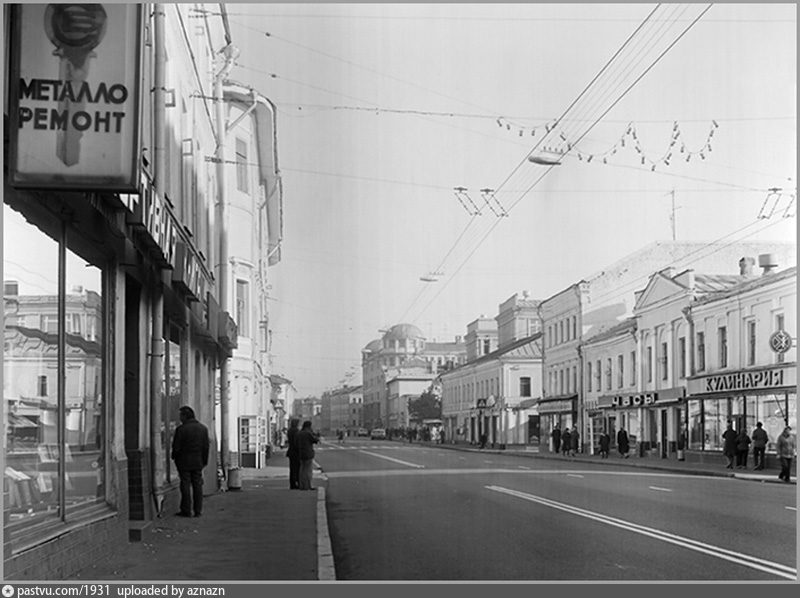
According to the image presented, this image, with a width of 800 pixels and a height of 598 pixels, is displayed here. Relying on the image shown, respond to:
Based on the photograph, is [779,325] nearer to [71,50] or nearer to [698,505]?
[698,505]

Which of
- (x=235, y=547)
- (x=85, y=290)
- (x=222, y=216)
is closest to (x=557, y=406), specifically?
(x=222, y=216)

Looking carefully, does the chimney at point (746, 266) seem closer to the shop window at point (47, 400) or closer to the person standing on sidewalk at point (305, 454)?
the person standing on sidewalk at point (305, 454)

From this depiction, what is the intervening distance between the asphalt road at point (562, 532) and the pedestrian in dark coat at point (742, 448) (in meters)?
11.3

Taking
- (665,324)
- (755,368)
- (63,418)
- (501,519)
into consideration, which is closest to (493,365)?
(665,324)

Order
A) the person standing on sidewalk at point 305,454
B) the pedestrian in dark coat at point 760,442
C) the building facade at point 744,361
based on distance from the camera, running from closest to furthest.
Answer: the person standing on sidewalk at point 305,454 → the pedestrian in dark coat at point 760,442 → the building facade at point 744,361

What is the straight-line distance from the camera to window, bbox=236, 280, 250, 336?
128 feet

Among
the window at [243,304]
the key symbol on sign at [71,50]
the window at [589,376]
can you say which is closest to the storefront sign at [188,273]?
the key symbol on sign at [71,50]

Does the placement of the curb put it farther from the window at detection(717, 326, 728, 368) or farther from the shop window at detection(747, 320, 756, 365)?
the window at detection(717, 326, 728, 368)

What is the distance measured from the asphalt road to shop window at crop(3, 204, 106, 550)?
279cm

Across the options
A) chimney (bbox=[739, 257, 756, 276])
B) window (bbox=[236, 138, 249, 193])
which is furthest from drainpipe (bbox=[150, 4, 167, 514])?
chimney (bbox=[739, 257, 756, 276])

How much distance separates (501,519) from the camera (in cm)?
1585

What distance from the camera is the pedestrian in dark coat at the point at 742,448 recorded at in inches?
1407

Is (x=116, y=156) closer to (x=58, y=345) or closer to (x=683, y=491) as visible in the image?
(x=58, y=345)

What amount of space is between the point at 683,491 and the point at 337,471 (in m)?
13.9
